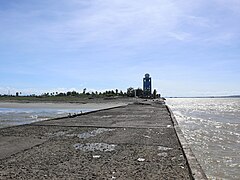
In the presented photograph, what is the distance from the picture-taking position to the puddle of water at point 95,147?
8908mm

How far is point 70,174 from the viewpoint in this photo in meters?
6.07

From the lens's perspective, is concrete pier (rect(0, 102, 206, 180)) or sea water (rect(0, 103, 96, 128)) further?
sea water (rect(0, 103, 96, 128))

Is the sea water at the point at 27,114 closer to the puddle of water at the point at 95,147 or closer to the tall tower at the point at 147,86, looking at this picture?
the puddle of water at the point at 95,147

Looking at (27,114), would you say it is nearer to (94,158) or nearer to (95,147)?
(95,147)

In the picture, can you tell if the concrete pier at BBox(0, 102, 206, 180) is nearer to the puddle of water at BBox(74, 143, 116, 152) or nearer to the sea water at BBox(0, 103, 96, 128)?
the puddle of water at BBox(74, 143, 116, 152)

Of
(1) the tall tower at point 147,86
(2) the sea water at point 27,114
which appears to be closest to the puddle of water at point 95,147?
(2) the sea water at point 27,114

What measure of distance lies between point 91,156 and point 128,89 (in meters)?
134

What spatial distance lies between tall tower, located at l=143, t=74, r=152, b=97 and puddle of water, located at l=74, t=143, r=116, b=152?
115503 millimetres

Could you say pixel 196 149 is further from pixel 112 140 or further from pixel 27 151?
pixel 27 151

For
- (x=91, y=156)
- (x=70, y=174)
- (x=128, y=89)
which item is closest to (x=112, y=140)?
(x=91, y=156)

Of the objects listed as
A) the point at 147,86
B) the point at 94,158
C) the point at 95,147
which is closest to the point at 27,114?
the point at 95,147

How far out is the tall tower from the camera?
12444 cm

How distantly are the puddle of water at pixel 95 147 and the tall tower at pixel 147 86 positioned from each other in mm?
115503

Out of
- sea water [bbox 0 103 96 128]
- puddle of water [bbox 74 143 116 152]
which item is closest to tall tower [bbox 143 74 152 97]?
sea water [bbox 0 103 96 128]
